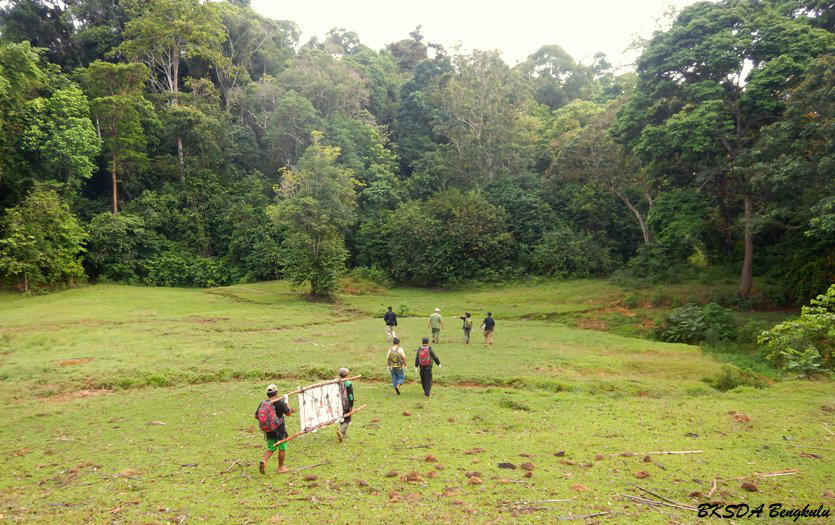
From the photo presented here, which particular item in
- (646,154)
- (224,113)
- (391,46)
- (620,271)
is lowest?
(620,271)

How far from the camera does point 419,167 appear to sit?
58094 mm

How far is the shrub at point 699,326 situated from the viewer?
2547cm

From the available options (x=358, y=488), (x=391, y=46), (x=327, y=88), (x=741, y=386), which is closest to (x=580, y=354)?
(x=741, y=386)

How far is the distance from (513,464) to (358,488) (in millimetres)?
3219

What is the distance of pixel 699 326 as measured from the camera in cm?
2612

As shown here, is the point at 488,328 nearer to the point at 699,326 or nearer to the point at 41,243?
the point at 699,326

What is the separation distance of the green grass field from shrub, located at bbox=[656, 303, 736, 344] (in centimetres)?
276

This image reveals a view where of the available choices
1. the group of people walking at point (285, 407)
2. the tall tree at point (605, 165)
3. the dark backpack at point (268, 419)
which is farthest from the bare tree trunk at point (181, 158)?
the dark backpack at point (268, 419)

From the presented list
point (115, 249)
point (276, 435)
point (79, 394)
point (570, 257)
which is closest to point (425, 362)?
point (276, 435)

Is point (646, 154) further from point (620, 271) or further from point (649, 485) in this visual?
point (649, 485)

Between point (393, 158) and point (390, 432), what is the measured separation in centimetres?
4876

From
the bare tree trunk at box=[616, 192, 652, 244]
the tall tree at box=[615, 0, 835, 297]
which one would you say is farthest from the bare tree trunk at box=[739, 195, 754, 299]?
the bare tree trunk at box=[616, 192, 652, 244]

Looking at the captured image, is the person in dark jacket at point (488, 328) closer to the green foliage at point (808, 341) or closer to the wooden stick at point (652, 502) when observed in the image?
the green foliage at point (808, 341)

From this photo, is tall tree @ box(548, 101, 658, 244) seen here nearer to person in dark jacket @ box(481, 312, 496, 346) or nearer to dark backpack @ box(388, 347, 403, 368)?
person in dark jacket @ box(481, 312, 496, 346)
